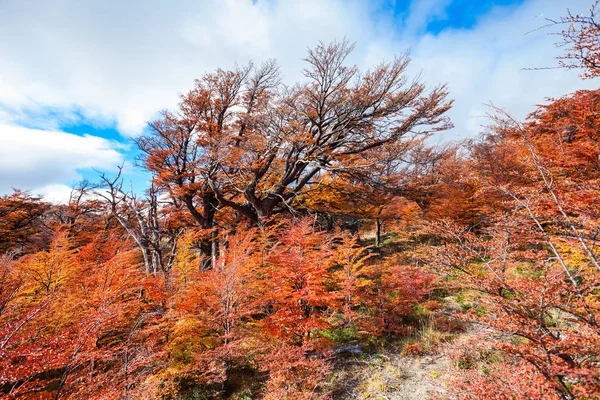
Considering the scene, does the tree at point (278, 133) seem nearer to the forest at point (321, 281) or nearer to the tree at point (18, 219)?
the forest at point (321, 281)

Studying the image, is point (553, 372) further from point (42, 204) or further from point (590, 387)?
point (42, 204)

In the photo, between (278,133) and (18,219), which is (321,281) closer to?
(278,133)

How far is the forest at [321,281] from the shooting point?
312 cm

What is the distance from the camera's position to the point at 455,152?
21906 millimetres

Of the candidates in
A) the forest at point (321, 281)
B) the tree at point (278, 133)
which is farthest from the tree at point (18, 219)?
the tree at point (278, 133)

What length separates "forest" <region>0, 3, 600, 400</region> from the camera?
312cm

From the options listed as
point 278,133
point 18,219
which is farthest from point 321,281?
point 18,219

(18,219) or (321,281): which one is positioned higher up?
(18,219)

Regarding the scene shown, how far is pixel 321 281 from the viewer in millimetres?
5914

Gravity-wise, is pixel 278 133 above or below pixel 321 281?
above

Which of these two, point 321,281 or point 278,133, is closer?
point 321,281

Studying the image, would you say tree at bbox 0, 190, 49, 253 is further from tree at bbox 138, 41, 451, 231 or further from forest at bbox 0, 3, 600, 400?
tree at bbox 138, 41, 451, 231

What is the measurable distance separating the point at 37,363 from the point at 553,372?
610 cm

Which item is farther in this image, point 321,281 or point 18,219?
point 18,219
